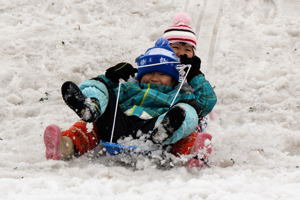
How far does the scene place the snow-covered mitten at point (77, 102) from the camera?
2.92m

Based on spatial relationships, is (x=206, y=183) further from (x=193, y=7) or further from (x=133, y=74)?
(x=193, y=7)

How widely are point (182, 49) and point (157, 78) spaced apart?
3.35ft

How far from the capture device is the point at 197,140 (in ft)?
10.1

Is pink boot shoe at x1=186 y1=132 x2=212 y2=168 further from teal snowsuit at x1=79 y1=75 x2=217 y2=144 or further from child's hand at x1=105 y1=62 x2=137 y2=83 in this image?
child's hand at x1=105 y1=62 x2=137 y2=83

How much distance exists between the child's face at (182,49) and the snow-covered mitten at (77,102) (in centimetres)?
174

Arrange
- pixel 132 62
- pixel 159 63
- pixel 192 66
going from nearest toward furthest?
pixel 159 63 < pixel 192 66 < pixel 132 62

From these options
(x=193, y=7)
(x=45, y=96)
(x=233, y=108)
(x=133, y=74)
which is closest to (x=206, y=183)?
(x=133, y=74)

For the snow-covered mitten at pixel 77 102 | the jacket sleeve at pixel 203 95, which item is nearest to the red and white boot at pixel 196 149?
the jacket sleeve at pixel 203 95

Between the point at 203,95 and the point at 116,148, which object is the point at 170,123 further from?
the point at 203,95

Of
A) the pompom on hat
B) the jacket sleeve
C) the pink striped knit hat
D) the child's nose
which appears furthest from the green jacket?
the pink striped knit hat

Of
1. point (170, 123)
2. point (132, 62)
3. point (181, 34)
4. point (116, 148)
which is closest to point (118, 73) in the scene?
point (116, 148)

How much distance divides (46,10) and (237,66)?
8.68ft

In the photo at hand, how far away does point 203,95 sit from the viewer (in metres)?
3.64

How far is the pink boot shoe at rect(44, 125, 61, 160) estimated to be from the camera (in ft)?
9.64
